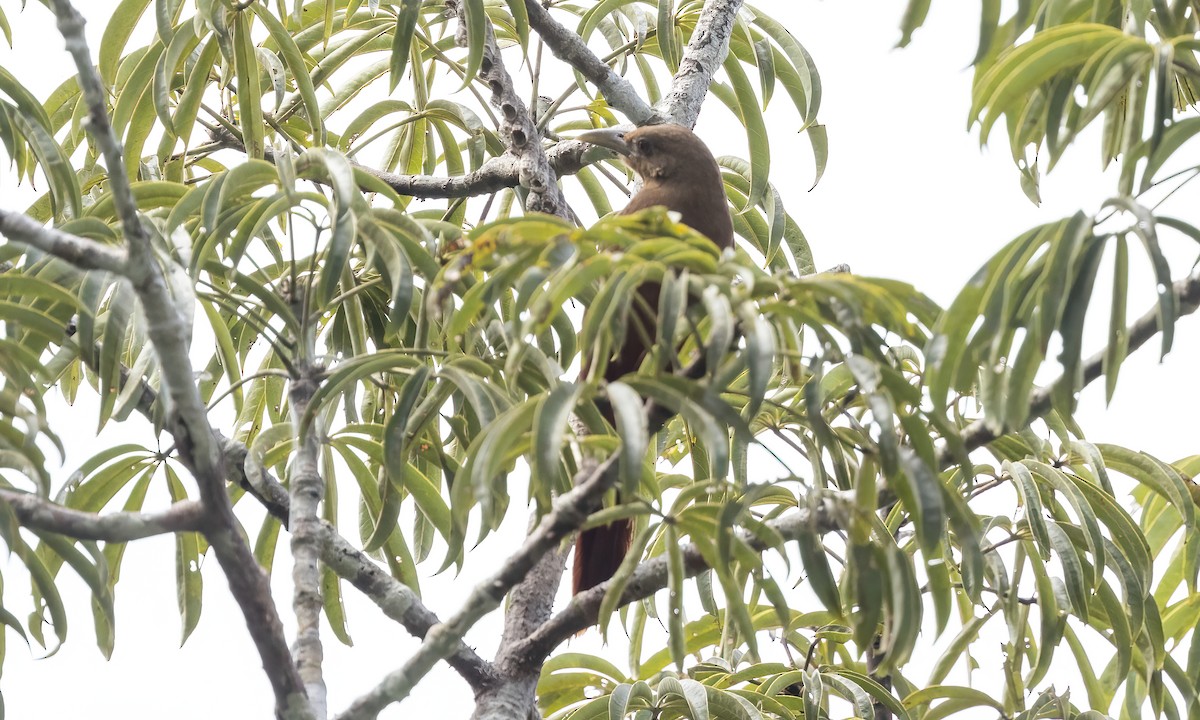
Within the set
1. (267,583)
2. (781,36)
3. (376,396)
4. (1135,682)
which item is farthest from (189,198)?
(1135,682)

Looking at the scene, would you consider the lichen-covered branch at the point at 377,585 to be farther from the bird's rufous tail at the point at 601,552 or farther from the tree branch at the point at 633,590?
the bird's rufous tail at the point at 601,552

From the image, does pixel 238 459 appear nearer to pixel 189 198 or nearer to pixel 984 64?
pixel 189 198

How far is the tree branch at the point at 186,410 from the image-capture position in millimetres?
1308

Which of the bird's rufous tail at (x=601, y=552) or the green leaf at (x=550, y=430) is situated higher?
the bird's rufous tail at (x=601, y=552)

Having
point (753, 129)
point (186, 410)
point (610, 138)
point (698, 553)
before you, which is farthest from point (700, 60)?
point (186, 410)

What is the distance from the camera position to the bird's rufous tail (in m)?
2.60

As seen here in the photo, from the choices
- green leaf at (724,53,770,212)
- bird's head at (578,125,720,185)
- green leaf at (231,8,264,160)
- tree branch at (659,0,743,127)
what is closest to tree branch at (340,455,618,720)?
green leaf at (231,8,264,160)

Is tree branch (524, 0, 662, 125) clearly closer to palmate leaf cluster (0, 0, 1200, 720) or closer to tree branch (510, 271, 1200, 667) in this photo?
palmate leaf cluster (0, 0, 1200, 720)

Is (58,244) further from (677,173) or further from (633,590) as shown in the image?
(677,173)

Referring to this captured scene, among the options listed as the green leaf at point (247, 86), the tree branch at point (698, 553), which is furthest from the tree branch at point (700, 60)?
the tree branch at point (698, 553)

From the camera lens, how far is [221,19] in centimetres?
221

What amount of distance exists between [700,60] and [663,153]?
1.45 ft

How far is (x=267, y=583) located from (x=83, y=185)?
148 centimetres

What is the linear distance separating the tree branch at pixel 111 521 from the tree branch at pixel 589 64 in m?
1.62
